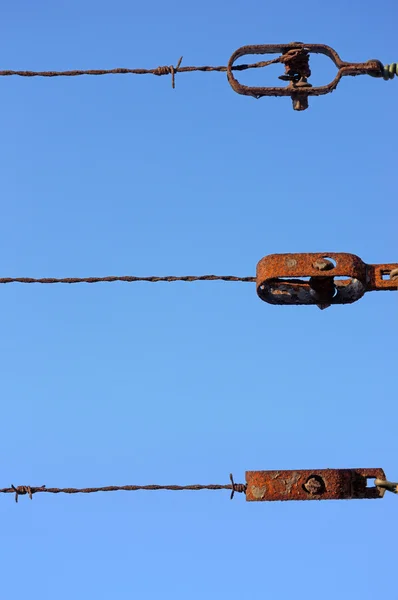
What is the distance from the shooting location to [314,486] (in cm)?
465

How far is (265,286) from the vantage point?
4902 millimetres

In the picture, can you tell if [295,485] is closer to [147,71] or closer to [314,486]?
[314,486]

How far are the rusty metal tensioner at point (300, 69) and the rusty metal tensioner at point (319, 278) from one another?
0.92 metres

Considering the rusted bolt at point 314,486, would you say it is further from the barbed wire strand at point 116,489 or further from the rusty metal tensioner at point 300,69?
the rusty metal tensioner at point 300,69

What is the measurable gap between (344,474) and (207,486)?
0.77 metres

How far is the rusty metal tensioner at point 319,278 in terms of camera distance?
15.5ft

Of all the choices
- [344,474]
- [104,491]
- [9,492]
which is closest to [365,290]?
[344,474]

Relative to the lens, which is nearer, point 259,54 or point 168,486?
point 168,486

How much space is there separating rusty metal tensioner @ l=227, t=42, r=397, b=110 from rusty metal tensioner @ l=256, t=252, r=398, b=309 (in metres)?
0.92

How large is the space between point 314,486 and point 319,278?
1.18m

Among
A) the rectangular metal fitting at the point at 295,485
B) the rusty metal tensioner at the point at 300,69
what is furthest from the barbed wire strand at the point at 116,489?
the rusty metal tensioner at the point at 300,69

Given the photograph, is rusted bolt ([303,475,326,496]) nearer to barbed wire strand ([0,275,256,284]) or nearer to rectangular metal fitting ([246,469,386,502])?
rectangular metal fitting ([246,469,386,502])

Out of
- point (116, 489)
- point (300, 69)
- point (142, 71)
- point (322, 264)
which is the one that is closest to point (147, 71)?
point (142, 71)

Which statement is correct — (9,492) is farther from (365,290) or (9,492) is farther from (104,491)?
(365,290)
